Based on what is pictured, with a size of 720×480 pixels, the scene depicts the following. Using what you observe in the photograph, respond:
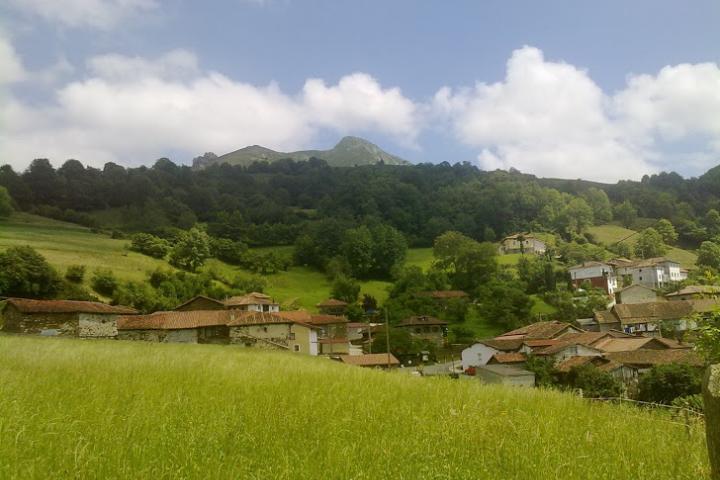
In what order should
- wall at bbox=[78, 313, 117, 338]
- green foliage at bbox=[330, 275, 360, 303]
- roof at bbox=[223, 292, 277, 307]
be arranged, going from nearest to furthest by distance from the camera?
wall at bbox=[78, 313, 117, 338]
roof at bbox=[223, 292, 277, 307]
green foliage at bbox=[330, 275, 360, 303]

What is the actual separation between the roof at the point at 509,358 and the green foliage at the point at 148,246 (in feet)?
202

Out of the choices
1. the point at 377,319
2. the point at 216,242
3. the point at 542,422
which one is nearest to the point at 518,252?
the point at 377,319

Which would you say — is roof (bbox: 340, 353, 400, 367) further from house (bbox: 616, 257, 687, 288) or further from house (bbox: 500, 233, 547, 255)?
house (bbox: 500, 233, 547, 255)

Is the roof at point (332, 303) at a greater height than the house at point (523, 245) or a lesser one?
lesser

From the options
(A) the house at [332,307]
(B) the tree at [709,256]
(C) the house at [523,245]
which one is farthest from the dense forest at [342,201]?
(A) the house at [332,307]

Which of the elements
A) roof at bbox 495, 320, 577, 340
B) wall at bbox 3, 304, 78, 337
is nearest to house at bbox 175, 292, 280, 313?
wall at bbox 3, 304, 78, 337

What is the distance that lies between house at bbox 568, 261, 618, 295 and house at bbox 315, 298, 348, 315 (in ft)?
153

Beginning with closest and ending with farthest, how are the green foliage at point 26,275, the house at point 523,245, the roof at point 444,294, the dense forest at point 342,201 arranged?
the green foliage at point 26,275, the roof at point 444,294, the dense forest at point 342,201, the house at point 523,245

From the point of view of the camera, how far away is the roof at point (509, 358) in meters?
52.1

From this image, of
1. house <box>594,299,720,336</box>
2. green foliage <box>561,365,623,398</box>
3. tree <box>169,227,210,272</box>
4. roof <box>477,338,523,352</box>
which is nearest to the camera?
green foliage <box>561,365,623,398</box>

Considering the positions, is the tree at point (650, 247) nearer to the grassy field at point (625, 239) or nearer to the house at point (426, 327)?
the grassy field at point (625, 239)

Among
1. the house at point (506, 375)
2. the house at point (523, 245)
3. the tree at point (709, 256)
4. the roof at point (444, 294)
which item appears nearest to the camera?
the house at point (506, 375)

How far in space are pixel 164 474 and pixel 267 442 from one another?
1217mm

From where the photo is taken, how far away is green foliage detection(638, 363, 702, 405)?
32975mm
